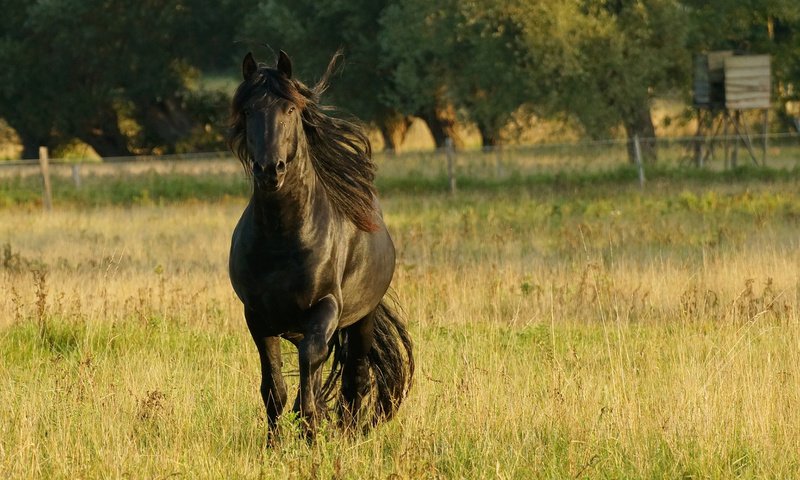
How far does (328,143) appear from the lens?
697 cm

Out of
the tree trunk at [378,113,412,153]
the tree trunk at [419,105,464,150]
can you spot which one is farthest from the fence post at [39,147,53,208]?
the tree trunk at [378,113,412,153]

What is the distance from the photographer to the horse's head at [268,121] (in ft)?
19.0

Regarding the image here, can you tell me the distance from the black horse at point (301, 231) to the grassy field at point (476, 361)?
1.59 feet

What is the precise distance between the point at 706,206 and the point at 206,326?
12799 mm

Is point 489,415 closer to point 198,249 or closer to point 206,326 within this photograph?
point 206,326

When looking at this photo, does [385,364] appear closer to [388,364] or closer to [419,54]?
[388,364]

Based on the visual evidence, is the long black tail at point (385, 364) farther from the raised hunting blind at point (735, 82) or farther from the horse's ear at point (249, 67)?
the raised hunting blind at point (735, 82)

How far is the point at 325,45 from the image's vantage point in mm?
50250

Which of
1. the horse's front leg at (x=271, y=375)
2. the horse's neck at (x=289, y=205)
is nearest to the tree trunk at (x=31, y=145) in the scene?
the horse's front leg at (x=271, y=375)

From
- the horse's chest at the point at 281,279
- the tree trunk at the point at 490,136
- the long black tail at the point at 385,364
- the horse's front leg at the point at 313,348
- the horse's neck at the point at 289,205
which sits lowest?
the tree trunk at the point at 490,136

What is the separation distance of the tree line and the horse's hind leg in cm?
2762

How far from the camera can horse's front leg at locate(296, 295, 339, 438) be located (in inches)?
247

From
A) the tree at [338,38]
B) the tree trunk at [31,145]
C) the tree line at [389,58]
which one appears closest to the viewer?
the tree line at [389,58]

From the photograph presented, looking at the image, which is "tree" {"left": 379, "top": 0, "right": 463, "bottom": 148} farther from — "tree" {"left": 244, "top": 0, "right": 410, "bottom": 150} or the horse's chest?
the horse's chest
